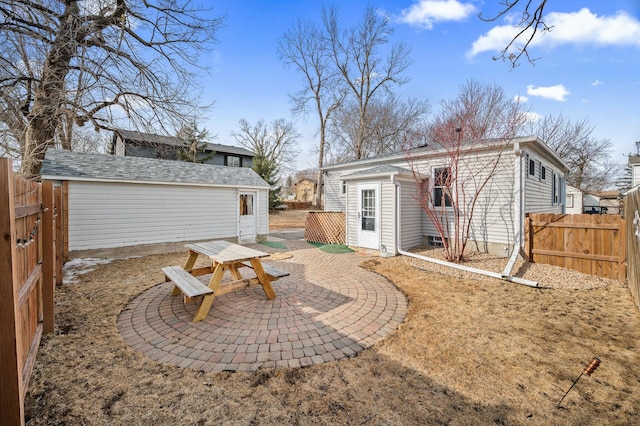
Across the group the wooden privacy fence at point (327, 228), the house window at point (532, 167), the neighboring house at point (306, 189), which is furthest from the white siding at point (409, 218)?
the neighboring house at point (306, 189)

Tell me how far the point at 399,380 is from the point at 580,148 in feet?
107

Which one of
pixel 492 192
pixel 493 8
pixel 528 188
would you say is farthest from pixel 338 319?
pixel 528 188

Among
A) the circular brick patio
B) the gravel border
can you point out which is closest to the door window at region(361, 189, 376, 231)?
the gravel border

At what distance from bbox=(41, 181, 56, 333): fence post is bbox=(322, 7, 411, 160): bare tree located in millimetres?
21876

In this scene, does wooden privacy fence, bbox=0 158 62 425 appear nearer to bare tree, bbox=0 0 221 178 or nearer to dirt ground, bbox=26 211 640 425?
dirt ground, bbox=26 211 640 425

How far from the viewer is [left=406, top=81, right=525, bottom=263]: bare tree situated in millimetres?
7359

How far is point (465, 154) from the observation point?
8422 millimetres

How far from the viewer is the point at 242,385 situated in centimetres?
247

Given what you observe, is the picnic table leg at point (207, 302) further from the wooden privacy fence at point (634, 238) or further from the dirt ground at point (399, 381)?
the wooden privacy fence at point (634, 238)

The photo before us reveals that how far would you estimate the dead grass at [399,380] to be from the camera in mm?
2111

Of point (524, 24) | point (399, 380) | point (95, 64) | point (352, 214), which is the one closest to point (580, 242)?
point (524, 24)

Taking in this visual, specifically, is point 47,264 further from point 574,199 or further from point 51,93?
point 574,199

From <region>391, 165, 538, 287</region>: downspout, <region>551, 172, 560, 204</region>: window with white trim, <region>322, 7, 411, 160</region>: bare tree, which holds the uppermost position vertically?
<region>322, 7, 411, 160</region>: bare tree

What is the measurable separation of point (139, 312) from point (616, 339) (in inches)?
255
